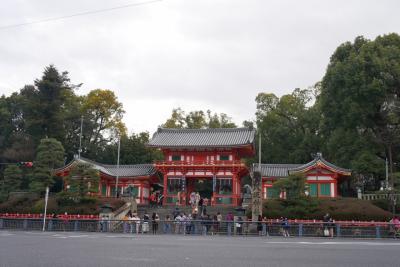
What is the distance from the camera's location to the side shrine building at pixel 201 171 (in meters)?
45.1

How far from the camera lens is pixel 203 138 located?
49.1 m

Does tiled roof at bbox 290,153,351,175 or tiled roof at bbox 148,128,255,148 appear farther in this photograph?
tiled roof at bbox 148,128,255,148

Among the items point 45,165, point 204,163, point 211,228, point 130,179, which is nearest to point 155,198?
point 130,179

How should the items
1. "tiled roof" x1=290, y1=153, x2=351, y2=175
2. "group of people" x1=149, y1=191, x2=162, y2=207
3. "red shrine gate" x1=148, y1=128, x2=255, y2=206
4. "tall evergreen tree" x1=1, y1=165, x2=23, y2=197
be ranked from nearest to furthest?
"tiled roof" x1=290, y1=153, x2=351, y2=175 → "tall evergreen tree" x1=1, y1=165, x2=23, y2=197 → "red shrine gate" x1=148, y1=128, x2=255, y2=206 → "group of people" x1=149, y1=191, x2=162, y2=207

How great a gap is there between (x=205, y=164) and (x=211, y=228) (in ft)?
65.7

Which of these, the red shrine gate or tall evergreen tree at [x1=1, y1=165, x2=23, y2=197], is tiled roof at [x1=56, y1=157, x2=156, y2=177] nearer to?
the red shrine gate

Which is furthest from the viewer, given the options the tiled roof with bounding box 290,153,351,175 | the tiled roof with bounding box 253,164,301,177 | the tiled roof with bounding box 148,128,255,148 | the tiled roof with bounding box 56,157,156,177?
the tiled roof with bounding box 56,157,156,177

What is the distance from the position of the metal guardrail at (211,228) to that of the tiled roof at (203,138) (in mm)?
19014

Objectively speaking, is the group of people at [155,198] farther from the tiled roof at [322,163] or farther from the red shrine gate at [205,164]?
the tiled roof at [322,163]

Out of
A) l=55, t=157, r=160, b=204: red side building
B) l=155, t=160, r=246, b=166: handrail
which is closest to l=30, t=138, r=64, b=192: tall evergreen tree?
l=55, t=157, r=160, b=204: red side building

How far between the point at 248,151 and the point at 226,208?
10.0m

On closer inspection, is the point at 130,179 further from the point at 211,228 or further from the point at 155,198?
the point at 211,228

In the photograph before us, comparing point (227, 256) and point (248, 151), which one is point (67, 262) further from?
point (248, 151)

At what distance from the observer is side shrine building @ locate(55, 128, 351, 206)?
45094 mm
